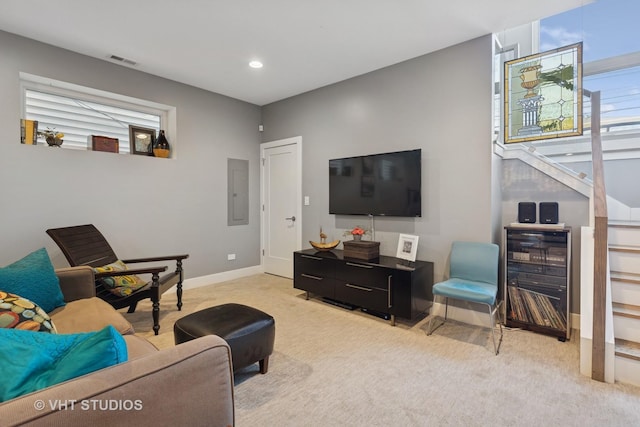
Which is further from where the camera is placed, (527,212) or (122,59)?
(122,59)

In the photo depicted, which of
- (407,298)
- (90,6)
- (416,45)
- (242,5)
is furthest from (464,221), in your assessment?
(90,6)

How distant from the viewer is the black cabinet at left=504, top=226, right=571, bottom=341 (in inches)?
109

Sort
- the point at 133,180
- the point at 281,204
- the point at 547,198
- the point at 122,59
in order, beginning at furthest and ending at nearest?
the point at 281,204 < the point at 133,180 < the point at 122,59 < the point at 547,198

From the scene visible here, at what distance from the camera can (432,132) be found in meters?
3.45

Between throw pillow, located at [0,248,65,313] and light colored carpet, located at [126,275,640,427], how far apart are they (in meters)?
0.90

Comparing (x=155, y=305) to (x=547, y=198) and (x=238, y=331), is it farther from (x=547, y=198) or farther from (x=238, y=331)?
(x=547, y=198)

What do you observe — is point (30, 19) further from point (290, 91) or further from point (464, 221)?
point (464, 221)

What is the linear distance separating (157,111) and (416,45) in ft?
11.0

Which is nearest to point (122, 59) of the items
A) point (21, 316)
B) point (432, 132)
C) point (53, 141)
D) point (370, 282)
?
point (53, 141)

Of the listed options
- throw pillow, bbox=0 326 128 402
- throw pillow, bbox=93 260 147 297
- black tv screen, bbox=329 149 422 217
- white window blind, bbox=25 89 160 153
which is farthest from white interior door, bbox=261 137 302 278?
throw pillow, bbox=0 326 128 402

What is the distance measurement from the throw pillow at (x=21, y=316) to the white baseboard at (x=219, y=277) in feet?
9.17

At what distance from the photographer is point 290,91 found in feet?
15.2

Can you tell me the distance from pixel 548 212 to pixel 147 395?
3.37 m

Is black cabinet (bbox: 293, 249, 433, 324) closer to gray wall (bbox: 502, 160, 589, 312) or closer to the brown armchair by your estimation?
gray wall (bbox: 502, 160, 589, 312)
